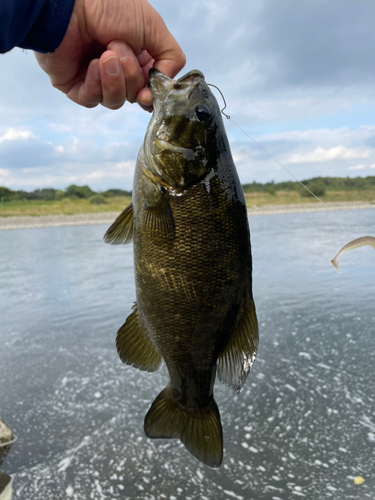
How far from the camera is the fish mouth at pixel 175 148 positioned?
1514mm

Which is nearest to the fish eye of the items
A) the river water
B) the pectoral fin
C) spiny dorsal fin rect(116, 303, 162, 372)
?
the pectoral fin

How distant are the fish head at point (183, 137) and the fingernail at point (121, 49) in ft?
1.38

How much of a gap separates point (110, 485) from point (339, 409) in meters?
3.42

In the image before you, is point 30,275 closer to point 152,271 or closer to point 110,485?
point 110,485

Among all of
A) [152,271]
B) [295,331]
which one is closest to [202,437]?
[152,271]

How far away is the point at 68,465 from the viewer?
492cm

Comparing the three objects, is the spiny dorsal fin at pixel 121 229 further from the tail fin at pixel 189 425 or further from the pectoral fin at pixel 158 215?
the tail fin at pixel 189 425

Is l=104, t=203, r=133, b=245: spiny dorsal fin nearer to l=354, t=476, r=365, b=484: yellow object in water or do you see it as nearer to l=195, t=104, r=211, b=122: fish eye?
l=195, t=104, r=211, b=122: fish eye

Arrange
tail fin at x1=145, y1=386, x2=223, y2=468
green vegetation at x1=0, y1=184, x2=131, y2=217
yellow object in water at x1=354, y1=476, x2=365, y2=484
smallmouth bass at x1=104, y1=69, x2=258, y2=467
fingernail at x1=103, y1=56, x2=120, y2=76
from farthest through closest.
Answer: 1. green vegetation at x1=0, y1=184, x2=131, y2=217
2. yellow object in water at x1=354, y1=476, x2=365, y2=484
3. fingernail at x1=103, y1=56, x2=120, y2=76
4. tail fin at x1=145, y1=386, x2=223, y2=468
5. smallmouth bass at x1=104, y1=69, x2=258, y2=467

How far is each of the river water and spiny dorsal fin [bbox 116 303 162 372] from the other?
3.63 metres

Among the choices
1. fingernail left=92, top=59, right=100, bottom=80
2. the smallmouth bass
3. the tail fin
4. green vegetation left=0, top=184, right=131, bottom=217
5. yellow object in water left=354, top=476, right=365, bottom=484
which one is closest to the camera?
the smallmouth bass

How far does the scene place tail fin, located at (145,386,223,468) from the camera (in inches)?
63.4

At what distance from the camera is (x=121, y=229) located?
5.61ft

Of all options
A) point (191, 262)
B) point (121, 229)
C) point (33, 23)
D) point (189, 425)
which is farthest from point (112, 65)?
point (189, 425)
